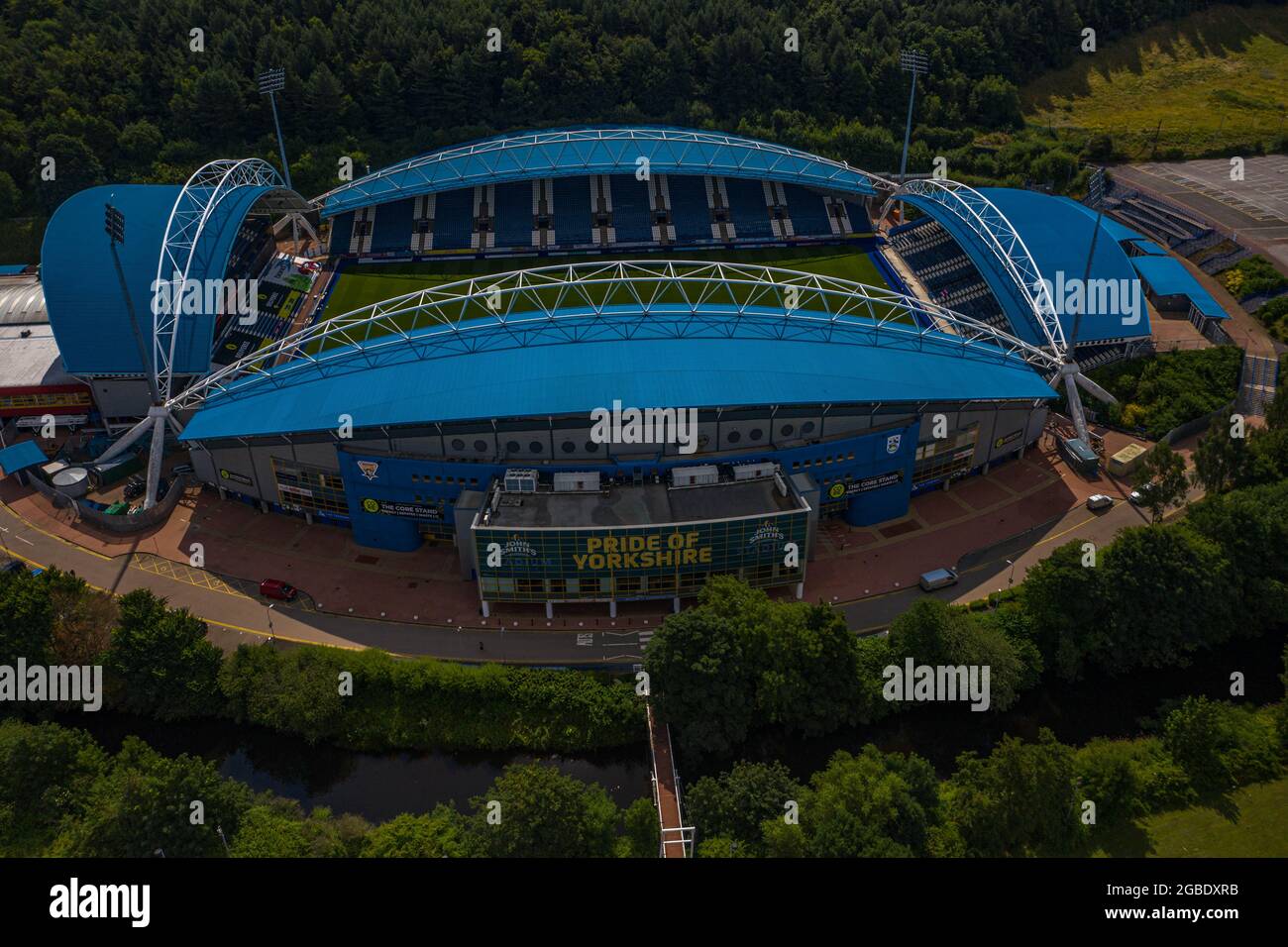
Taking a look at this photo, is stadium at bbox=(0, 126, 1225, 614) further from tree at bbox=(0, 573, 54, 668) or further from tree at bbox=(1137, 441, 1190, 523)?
tree at bbox=(0, 573, 54, 668)

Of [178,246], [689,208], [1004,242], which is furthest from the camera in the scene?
[689,208]

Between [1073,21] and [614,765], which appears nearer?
[614,765]

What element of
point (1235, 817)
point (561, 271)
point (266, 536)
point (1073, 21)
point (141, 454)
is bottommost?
point (1235, 817)

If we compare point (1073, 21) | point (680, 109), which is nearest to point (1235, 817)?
point (680, 109)

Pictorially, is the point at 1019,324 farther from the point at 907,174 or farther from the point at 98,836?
the point at 98,836

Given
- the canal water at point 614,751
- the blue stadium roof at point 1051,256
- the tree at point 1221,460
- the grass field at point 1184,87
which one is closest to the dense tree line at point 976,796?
the canal water at point 614,751

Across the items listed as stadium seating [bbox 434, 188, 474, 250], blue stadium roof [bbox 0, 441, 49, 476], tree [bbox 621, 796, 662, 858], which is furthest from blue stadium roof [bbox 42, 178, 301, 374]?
tree [bbox 621, 796, 662, 858]
